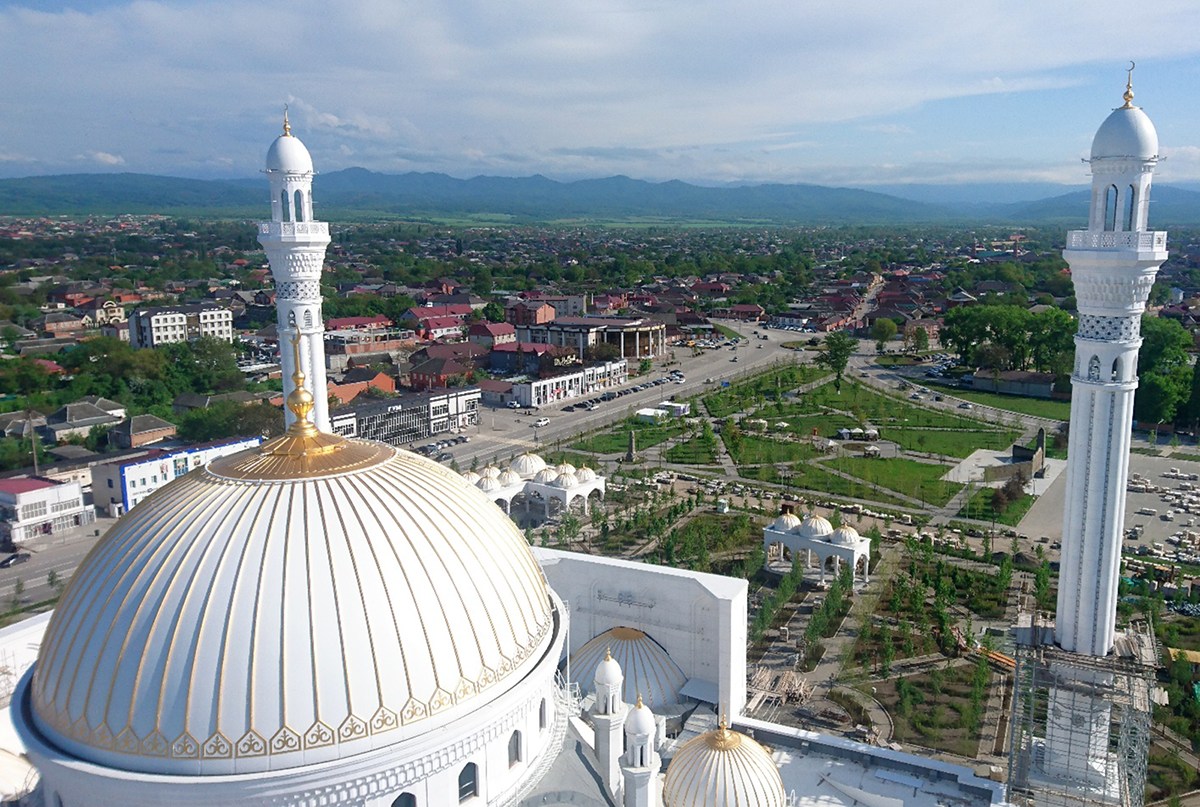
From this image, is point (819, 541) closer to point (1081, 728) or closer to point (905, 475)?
point (905, 475)

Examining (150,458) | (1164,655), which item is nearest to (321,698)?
(1164,655)

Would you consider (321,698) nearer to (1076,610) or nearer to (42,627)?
(42,627)

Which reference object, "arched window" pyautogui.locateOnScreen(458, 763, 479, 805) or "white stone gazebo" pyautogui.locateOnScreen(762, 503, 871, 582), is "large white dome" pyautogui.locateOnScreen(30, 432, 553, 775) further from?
"white stone gazebo" pyautogui.locateOnScreen(762, 503, 871, 582)

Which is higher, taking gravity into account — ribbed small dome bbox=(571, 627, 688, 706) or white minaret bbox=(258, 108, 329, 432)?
white minaret bbox=(258, 108, 329, 432)

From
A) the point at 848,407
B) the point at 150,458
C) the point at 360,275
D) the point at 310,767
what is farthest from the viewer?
the point at 360,275

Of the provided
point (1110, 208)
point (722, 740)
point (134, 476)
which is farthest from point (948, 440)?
point (134, 476)

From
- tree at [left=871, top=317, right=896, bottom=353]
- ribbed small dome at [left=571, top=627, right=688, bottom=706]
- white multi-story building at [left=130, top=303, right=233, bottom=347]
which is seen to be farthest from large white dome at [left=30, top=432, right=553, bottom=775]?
tree at [left=871, top=317, right=896, bottom=353]
